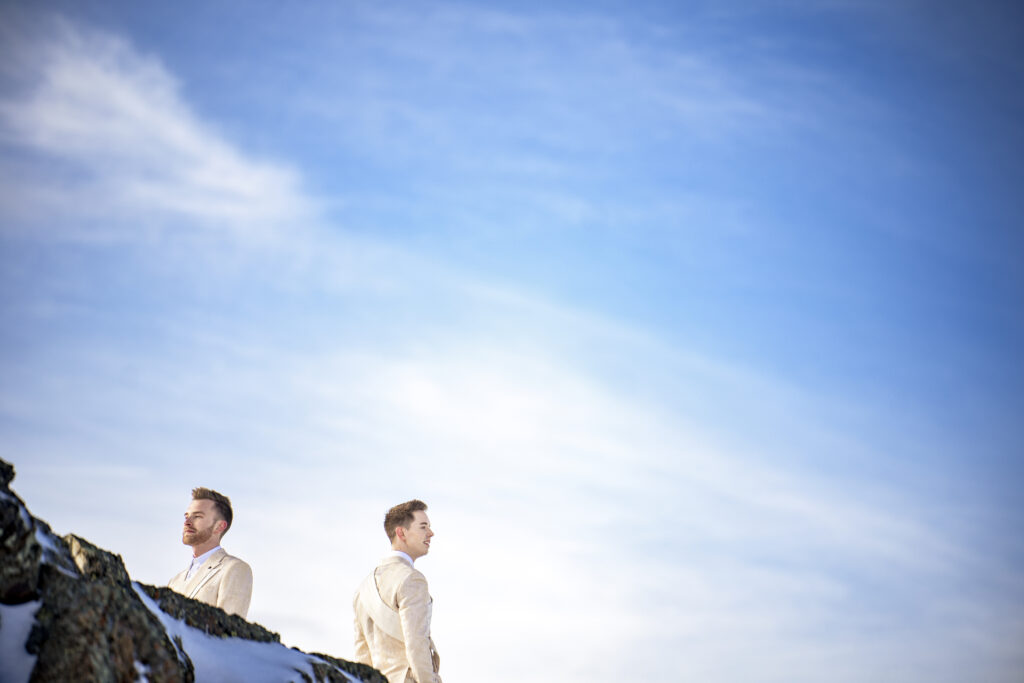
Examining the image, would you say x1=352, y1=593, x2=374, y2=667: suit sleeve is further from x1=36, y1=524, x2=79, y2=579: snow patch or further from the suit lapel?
x1=36, y1=524, x2=79, y2=579: snow patch

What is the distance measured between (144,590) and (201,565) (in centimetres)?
474

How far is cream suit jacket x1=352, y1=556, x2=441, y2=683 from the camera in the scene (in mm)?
8922

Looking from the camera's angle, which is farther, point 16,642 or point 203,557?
point 203,557

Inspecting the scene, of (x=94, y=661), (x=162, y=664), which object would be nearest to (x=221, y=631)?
(x=162, y=664)

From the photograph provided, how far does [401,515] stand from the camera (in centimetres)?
1000

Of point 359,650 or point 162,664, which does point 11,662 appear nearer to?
point 162,664

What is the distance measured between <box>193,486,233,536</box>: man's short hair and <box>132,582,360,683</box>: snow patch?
486 cm

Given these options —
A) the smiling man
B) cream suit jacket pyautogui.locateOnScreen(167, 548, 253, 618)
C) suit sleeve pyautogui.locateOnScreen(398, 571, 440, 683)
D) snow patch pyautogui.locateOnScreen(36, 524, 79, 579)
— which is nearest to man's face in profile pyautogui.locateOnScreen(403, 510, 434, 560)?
the smiling man

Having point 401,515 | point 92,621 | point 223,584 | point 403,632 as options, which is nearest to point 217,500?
point 223,584

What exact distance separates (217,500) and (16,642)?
648cm

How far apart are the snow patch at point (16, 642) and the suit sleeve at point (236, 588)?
5.52 metres

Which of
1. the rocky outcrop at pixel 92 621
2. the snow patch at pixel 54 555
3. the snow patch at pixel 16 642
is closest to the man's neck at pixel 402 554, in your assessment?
the rocky outcrop at pixel 92 621

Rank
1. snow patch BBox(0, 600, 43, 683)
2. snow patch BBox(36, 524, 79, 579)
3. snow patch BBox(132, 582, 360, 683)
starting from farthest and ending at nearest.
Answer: snow patch BBox(132, 582, 360, 683) < snow patch BBox(36, 524, 79, 579) < snow patch BBox(0, 600, 43, 683)

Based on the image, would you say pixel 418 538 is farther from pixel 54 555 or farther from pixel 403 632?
pixel 54 555
